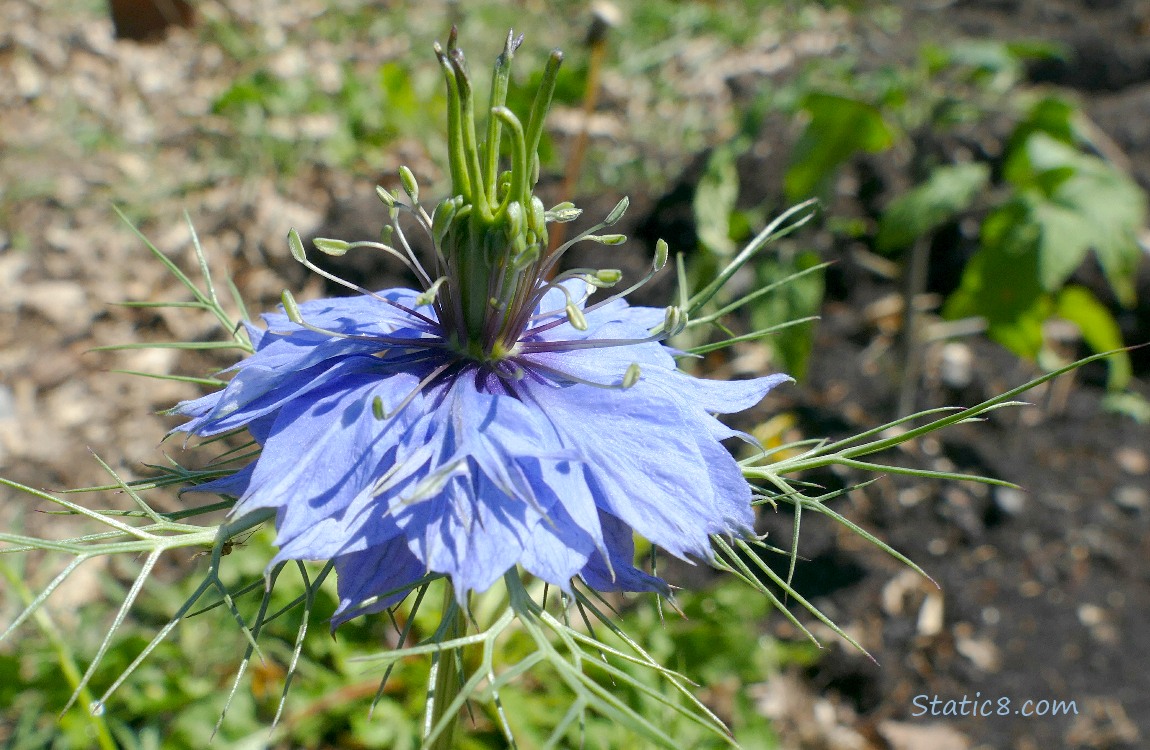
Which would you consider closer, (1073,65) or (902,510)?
(902,510)

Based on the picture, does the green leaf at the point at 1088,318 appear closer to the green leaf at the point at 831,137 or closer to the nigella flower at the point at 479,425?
the green leaf at the point at 831,137

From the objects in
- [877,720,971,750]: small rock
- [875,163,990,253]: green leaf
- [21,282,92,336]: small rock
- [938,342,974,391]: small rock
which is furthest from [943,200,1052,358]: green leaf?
[21,282,92,336]: small rock

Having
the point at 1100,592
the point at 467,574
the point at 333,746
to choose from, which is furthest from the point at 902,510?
the point at 467,574

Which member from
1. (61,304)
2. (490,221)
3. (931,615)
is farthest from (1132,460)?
(61,304)

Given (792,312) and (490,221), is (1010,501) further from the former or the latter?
(490,221)

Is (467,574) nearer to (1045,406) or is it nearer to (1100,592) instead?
(1100,592)

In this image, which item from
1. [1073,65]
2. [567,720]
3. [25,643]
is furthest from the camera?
[1073,65]

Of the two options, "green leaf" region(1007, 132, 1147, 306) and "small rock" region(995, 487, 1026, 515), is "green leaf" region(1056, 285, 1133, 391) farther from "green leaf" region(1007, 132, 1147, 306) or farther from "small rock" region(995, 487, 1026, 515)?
"small rock" region(995, 487, 1026, 515)
